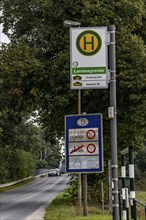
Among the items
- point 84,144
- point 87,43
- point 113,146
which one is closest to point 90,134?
point 84,144

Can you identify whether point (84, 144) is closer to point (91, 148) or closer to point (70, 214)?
point (91, 148)

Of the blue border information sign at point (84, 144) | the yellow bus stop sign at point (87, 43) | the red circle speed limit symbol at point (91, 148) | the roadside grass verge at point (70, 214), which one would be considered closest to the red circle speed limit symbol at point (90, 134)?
the blue border information sign at point (84, 144)

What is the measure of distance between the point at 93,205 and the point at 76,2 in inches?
415

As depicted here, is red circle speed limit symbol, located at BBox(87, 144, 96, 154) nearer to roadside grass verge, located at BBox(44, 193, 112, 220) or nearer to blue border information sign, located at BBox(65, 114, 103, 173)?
blue border information sign, located at BBox(65, 114, 103, 173)

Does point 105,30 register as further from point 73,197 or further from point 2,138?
point 2,138

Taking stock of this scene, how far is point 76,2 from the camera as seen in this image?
2578cm

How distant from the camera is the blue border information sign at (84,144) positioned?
26.7 ft

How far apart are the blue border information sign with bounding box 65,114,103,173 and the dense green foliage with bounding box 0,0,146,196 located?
15.6 meters

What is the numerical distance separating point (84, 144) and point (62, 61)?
56.9 feet

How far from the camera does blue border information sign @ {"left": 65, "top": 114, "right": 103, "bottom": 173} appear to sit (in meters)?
8.13

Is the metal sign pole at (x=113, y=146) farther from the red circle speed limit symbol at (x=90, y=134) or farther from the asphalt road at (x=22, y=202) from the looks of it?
the asphalt road at (x=22, y=202)

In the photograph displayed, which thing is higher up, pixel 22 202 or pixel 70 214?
pixel 70 214

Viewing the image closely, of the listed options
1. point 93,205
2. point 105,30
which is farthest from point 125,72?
point 105,30

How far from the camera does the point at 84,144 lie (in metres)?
8.18
